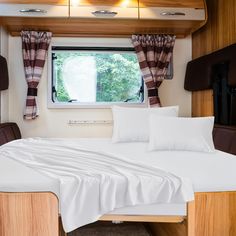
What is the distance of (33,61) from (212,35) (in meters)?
2.07

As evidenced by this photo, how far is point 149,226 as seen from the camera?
2.27m

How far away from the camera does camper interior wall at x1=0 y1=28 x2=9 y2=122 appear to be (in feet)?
10.9

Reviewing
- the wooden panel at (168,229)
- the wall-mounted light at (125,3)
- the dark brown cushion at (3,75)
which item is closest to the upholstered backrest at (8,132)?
the dark brown cushion at (3,75)

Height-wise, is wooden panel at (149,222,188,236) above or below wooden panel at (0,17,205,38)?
below

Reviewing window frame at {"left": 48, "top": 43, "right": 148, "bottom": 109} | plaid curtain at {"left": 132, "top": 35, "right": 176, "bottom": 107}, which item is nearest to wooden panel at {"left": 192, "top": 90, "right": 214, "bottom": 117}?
plaid curtain at {"left": 132, "top": 35, "right": 176, "bottom": 107}

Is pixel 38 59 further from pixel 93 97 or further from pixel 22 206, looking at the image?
pixel 22 206

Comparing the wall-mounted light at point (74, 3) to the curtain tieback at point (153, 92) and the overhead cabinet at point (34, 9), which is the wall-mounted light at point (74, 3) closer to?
the overhead cabinet at point (34, 9)

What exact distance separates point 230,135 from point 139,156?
0.90 m

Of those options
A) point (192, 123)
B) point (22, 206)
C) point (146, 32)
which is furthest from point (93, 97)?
point (22, 206)

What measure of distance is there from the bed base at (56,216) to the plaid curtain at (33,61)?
2.17 m

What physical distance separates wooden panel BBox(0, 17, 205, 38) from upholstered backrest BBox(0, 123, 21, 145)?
1100 millimetres

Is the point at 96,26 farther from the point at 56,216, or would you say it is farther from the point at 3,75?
the point at 56,216

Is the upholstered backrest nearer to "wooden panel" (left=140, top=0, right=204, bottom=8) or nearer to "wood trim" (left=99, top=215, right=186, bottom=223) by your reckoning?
"wood trim" (left=99, top=215, right=186, bottom=223)

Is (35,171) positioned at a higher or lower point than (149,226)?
higher
